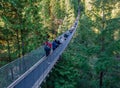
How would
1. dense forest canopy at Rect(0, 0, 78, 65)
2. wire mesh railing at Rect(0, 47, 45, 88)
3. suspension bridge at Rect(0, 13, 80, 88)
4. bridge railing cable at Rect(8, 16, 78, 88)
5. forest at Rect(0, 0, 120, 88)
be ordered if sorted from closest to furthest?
1. wire mesh railing at Rect(0, 47, 45, 88)
2. suspension bridge at Rect(0, 13, 80, 88)
3. bridge railing cable at Rect(8, 16, 78, 88)
4. dense forest canopy at Rect(0, 0, 78, 65)
5. forest at Rect(0, 0, 120, 88)

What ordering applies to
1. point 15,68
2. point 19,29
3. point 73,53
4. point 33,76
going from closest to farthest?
1. point 15,68
2. point 33,76
3. point 19,29
4. point 73,53

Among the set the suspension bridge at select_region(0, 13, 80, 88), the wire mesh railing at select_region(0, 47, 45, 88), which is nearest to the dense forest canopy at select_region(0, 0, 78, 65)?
the suspension bridge at select_region(0, 13, 80, 88)

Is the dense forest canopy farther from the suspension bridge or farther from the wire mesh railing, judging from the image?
the wire mesh railing

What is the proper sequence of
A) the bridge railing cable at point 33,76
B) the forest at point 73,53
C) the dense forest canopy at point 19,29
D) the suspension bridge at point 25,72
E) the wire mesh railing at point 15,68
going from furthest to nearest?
1. the forest at point 73,53
2. the dense forest canopy at point 19,29
3. the bridge railing cable at point 33,76
4. the suspension bridge at point 25,72
5. the wire mesh railing at point 15,68

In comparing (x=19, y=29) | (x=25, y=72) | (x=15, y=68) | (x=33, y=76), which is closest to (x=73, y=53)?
(x=19, y=29)

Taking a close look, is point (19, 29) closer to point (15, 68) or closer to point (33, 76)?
point (33, 76)

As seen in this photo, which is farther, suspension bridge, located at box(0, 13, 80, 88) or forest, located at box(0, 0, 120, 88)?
forest, located at box(0, 0, 120, 88)

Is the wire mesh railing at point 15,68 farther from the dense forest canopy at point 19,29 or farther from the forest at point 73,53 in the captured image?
the forest at point 73,53

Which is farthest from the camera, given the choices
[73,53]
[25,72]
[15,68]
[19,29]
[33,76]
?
[73,53]

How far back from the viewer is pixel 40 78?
40.0ft

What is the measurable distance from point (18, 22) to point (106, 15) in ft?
30.1

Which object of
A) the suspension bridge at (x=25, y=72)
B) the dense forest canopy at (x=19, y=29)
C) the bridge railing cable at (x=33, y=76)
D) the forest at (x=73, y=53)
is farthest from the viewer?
the forest at (x=73, y=53)

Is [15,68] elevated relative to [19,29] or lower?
lower

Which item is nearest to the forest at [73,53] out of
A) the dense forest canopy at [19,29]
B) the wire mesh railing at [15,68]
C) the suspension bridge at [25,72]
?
the dense forest canopy at [19,29]
